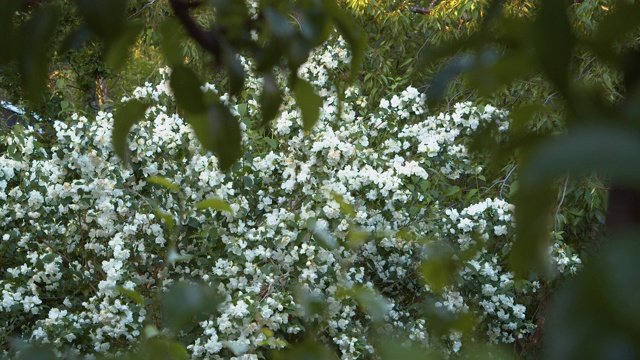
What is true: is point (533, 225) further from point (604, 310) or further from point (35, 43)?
point (35, 43)

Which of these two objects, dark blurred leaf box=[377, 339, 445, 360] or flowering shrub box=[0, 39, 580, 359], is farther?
flowering shrub box=[0, 39, 580, 359]

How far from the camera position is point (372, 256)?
13.7 ft

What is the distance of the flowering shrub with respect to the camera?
3631 mm

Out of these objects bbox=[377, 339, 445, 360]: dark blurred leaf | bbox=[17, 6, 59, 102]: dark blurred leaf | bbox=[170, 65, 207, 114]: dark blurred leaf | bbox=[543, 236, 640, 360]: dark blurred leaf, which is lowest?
bbox=[543, 236, 640, 360]: dark blurred leaf

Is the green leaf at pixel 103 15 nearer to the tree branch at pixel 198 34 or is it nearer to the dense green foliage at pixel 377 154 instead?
the dense green foliage at pixel 377 154

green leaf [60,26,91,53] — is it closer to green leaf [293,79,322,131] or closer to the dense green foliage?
the dense green foliage

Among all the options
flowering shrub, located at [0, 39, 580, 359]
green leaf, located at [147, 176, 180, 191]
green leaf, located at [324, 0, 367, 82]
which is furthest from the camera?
flowering shrub, located at [0, 39, 580, 359]

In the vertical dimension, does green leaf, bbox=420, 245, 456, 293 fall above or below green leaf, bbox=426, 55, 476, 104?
above

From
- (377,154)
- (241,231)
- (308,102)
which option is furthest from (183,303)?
(377,154)

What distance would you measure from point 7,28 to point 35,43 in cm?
2

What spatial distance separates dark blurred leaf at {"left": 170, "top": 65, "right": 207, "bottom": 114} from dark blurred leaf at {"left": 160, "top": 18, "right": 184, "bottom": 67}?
0.04 m

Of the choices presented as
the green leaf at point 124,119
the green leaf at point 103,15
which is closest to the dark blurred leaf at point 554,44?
the green leaf at point 103,15

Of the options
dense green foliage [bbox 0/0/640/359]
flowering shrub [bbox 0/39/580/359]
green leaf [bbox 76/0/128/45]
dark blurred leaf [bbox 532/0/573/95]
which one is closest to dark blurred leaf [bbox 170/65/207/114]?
dense green foliage [bbox 0/0/640/359]

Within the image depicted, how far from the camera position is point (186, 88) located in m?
0.51
